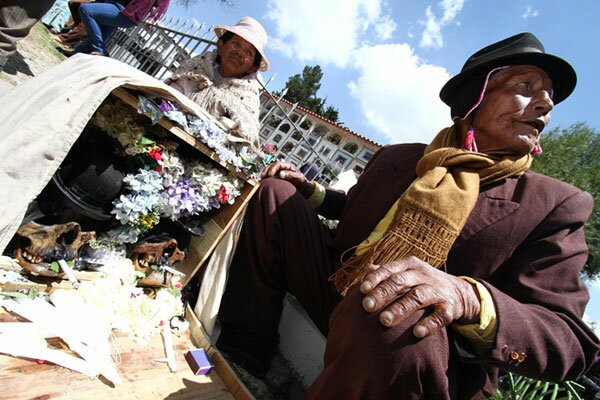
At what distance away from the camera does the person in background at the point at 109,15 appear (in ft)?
13.8

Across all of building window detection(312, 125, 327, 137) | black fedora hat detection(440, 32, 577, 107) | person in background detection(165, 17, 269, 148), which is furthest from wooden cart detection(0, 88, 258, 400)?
building window detection(312, 125, 327, 137)

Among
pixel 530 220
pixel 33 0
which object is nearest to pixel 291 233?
pixel 530 220

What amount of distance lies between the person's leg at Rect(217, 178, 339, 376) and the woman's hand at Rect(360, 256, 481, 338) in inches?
31.7

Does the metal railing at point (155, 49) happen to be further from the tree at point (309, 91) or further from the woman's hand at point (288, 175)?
the tree at point (309, 91)

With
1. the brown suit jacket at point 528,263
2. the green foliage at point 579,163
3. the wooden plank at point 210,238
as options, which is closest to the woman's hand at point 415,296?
the brown suit jacket at point 528,263

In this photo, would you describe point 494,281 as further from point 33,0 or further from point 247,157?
point 33,0

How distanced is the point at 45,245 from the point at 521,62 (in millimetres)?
2649

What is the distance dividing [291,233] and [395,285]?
948mm

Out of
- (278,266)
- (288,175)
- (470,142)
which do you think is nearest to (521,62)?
(470,142)

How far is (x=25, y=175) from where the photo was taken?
1323mm

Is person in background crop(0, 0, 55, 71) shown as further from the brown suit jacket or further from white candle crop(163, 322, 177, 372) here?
the brown suit jacket

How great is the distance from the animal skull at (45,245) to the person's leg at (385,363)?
1397mm

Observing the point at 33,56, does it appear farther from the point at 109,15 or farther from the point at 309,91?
the point at 309,91

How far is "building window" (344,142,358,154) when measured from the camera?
108 ft
